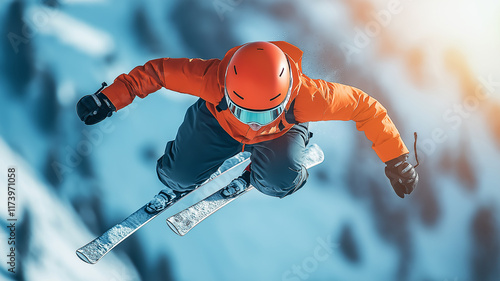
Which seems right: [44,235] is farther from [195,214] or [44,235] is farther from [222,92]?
[222,92]

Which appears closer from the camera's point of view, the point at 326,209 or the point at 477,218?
the point at 326,209

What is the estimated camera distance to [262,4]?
4.86m

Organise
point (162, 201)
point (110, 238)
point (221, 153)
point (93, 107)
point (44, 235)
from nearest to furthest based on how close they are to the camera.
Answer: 1. point (93, 107)
2. point (221, 153)
3. point (110, 238)
4. point (162, 201)
5. point (44, 235)

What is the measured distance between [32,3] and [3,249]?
7.68ft

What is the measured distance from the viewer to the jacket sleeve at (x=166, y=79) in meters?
Answer: 2.42

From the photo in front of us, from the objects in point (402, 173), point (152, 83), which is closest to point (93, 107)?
point (152, 83)

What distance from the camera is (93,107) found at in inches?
94.8

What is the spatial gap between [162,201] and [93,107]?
123cm

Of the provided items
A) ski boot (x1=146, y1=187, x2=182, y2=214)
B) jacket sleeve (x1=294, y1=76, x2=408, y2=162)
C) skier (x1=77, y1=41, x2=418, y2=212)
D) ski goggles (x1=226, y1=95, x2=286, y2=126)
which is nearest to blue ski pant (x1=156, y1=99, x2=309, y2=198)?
skier (x1=77, y1=41, x2=418, y2=212)

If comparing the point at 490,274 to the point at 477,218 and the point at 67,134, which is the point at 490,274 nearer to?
the point at 477,218

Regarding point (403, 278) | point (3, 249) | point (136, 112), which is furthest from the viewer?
point (403, 278)

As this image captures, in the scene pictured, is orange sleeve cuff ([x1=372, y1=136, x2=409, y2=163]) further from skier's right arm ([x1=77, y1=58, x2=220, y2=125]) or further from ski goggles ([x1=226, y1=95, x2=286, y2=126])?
skier's right arm ([x1=77, y1=58, x2=220, y2=125])

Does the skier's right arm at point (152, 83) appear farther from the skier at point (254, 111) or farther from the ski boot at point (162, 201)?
the ski boot at point (162, 201)

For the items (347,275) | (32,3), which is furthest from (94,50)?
(347,275)
